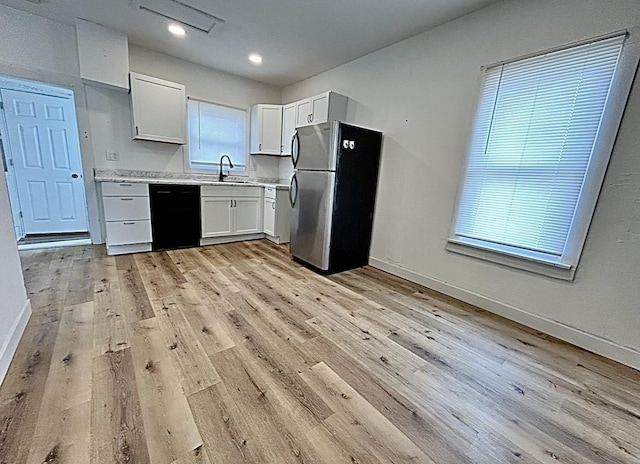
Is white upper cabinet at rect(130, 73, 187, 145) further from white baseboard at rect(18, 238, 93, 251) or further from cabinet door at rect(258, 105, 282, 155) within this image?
white baseboard at rect(18, 238, 93, 251)

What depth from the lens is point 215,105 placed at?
427cm

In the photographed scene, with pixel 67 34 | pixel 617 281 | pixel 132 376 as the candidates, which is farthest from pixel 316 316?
pixel 67 34

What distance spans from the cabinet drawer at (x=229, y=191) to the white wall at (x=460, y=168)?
182 centimetres

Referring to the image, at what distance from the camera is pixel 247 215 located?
4.27 m

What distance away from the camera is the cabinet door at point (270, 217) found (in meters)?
4.22

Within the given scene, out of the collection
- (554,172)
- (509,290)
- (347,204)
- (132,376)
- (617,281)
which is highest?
(554,172)

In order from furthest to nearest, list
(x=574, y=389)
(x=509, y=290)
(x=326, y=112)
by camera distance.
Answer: (x=326, y=112)
(x=509, y=290)
(x=574, y=389)

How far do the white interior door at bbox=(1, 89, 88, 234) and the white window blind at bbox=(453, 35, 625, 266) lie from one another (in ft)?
18.1

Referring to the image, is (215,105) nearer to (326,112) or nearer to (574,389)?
(326,112)

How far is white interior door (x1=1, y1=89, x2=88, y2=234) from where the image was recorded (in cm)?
388

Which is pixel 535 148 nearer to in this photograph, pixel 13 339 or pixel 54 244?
pixel 13 339

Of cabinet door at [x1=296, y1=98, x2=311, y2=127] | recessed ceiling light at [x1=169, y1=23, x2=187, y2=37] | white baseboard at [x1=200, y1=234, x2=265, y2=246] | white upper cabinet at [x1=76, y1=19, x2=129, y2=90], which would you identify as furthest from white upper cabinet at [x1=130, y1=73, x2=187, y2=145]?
cabinet door at [x1=296, y1=98, x2=311, y2=127]

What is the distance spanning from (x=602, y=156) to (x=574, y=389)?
1528mm

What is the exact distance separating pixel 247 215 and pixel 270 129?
150 cm
